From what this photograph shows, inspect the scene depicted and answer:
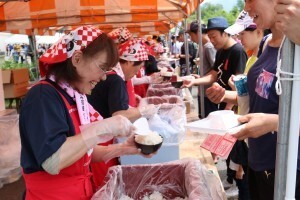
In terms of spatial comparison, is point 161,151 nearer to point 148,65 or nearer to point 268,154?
point 268,154

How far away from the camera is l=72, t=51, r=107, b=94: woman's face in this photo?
5.15ft

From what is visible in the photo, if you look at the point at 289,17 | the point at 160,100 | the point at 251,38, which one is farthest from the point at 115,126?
the point at 160,100

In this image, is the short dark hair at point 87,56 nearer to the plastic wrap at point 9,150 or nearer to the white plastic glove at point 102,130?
the white plastic glove at point 102,130

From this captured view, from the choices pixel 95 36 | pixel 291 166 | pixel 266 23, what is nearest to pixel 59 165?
pixel 95 36

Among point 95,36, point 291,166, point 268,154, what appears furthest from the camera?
point 268,154

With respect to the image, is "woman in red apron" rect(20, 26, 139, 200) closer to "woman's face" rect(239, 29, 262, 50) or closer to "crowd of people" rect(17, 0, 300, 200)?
"crowd of people" rect(17, 0, 300, 200)

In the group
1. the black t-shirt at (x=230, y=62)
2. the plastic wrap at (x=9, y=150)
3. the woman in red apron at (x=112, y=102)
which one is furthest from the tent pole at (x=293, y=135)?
the plastic wrap at (x=9, y=150)

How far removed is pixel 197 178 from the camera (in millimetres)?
1617

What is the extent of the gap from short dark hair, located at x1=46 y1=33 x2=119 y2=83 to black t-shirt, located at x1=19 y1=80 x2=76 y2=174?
109mm

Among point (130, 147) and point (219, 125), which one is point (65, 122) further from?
point (219, 125)

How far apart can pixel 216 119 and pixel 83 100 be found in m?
0.66

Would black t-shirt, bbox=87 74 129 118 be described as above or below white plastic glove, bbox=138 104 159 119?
above

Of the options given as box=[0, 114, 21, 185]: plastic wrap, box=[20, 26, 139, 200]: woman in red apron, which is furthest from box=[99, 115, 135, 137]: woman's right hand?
box=[0, 114, 21, 185]: plastic wrap

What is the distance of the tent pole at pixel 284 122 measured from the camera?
942 millimetres
